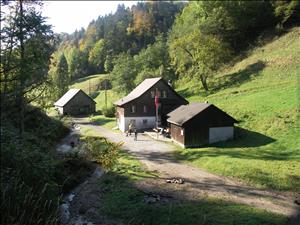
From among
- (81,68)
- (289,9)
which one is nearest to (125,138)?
(289,9)

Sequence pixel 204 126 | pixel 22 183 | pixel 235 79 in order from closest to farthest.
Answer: pixel 22 183
pixel 204 126
pixel 235 79

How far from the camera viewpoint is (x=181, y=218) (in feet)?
66.6

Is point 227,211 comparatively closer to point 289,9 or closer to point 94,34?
point 289,9

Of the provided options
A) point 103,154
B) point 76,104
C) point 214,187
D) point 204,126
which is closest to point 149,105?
point 204,126

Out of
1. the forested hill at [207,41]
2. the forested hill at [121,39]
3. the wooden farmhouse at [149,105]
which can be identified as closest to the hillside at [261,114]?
the forested hill at [207,41]

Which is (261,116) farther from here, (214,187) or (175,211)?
(175,211)

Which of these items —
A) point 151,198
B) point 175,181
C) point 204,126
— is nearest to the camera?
point 151,198

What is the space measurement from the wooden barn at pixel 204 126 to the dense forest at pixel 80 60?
1280 centimetres

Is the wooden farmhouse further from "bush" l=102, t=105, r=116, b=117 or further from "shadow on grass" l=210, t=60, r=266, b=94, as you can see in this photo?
"bush" l=102, t=105, r=116, b=117

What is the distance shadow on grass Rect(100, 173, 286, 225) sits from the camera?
19578 millimetres

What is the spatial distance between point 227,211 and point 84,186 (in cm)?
1136

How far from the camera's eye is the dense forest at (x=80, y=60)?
11.1 meters

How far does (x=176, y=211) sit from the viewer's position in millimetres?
21188

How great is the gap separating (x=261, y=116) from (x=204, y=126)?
7.83m
